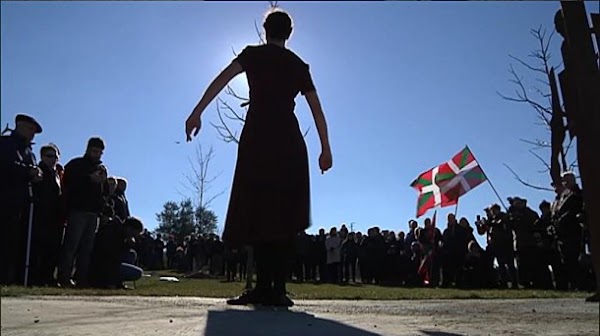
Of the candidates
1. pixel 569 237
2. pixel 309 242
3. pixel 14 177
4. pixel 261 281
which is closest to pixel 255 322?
pixel 261 281

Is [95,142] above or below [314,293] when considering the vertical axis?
above

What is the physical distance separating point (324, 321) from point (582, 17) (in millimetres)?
1662

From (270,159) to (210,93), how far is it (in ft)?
1.77

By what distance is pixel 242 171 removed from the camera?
12.9 feet

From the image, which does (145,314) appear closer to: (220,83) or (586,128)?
(220,83)

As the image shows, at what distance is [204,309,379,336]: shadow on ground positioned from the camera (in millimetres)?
2488

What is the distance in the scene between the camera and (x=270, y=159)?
12.7 ft

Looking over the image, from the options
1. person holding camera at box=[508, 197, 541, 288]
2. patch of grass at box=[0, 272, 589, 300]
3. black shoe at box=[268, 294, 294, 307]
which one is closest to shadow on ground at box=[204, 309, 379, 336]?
black shoe at box=[268, 294, 294, 307]

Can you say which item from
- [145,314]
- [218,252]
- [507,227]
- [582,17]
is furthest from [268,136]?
[218,252]

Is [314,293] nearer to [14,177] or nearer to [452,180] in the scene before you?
[14,177]

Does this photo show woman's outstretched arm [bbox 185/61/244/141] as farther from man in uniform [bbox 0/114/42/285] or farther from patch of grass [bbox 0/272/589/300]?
man in uniform [bbox 0/114/42/285]

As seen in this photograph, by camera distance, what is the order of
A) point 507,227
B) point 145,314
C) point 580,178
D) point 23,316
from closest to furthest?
point 580,178, point 23,316, point 145,314, point 507,227

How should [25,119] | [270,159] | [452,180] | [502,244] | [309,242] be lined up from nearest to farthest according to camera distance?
[270,159], [25,119], [502,244], [452,180], [309,242]

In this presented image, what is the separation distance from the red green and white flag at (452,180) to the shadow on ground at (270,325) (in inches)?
558
